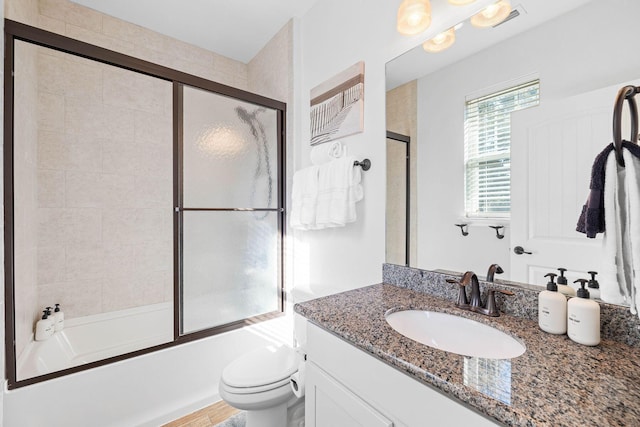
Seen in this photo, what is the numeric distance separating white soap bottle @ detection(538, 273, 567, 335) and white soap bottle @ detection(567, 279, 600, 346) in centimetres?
4

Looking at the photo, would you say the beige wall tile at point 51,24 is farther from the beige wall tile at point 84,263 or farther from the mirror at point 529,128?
the mirror at point 529,128

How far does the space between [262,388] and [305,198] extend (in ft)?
3.33

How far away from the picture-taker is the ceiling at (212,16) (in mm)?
1950

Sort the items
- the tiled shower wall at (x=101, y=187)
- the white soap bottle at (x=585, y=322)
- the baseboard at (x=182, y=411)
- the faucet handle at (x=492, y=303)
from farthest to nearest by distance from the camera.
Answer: the tiled shower wall at (x=101, y=187)
the baseboard at (x=182, y=411)
the faucet handle at (x=492, y=303)
the white soap bottle at (x=585, y=322)

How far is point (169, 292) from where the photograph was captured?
8.10ft

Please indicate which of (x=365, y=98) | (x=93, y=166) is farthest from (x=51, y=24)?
(x=365, y=98)

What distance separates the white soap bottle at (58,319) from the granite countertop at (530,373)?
6.86ft

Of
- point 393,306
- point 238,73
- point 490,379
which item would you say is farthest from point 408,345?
point 238,73

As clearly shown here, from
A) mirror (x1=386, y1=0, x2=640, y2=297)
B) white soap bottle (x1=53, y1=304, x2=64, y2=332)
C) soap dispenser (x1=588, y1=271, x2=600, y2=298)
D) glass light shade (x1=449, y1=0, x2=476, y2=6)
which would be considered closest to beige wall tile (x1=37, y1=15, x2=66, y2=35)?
white soap bottle (x1=53, y1=304, x2=64, y2=332)

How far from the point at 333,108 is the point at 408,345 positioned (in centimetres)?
140

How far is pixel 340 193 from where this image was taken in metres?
1.52

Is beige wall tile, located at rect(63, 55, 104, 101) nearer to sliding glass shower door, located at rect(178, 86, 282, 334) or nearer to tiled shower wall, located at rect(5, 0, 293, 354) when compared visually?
tiled shower wall, located at rect(5, 0, 293, 354)

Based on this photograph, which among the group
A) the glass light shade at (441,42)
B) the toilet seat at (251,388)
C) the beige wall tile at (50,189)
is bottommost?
the toilet seat at (251,388)

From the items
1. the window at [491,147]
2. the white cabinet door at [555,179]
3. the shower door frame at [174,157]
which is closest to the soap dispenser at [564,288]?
the white cabinet door at [555,179]
